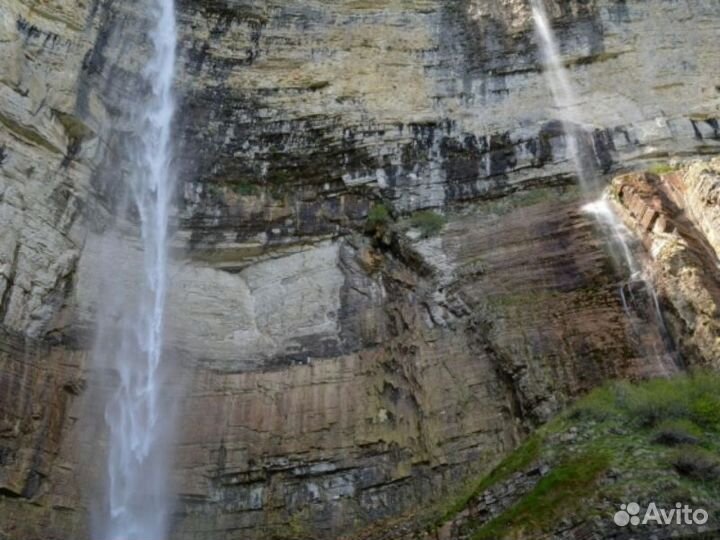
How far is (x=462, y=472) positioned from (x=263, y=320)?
248 inches

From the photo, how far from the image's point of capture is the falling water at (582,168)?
16.1m

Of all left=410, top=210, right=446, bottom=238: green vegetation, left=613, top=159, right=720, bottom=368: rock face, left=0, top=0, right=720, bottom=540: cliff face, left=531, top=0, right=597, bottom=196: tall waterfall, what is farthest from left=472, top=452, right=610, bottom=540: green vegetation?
left=531, top=0, right=597, bottom=196: tall waterfall

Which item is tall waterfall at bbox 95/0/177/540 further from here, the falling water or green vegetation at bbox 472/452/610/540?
the falling water

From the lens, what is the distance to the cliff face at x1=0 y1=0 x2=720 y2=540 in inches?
608

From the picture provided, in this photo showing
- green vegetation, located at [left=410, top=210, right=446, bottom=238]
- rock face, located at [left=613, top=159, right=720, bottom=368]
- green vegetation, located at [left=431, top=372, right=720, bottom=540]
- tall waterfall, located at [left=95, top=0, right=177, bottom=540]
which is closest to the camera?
green vegetation, located at [left=431, top=372, right=720, bottom=540]

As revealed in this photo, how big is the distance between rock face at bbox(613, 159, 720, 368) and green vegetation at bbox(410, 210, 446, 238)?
4334 mm

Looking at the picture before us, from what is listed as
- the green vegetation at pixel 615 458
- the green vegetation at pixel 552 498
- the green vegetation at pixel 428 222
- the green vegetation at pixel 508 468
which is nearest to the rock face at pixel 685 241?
the green vegetation at pixel 615 458

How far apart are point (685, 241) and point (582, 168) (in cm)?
434

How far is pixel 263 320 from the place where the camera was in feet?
61.3

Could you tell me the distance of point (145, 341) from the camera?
58.3 ft

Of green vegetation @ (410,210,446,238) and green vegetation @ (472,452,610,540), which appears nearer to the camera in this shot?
green vegetation @ (472,452,610,540)

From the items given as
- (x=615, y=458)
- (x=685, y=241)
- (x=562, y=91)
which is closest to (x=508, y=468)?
(x=615, y=458)

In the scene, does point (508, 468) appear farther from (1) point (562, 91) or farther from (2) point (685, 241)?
(1) point (562, 91)

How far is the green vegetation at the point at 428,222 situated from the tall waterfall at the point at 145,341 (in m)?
6.43
